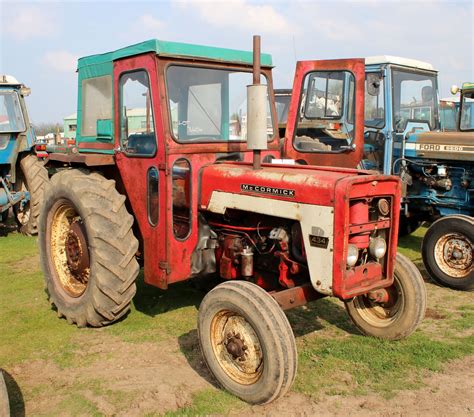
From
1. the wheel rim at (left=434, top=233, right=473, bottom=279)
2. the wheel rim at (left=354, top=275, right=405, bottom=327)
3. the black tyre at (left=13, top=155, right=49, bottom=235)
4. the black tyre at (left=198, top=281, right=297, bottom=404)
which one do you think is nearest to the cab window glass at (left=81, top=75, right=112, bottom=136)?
the black tyre at (left=198, top=281, right=297, bottom=404)

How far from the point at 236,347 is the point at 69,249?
1966mm

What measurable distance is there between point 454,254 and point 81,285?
388 cm

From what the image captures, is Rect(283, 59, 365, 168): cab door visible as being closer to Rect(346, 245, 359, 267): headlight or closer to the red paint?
the red paint

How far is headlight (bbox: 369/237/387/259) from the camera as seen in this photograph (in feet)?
11.3

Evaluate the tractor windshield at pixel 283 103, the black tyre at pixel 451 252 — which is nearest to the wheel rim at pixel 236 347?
the black tyre at pixel 451 252

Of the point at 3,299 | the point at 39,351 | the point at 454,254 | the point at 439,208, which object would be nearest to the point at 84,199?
the point at 39,351

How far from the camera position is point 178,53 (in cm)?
384

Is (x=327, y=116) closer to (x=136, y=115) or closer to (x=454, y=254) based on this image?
(x=454, y=254)

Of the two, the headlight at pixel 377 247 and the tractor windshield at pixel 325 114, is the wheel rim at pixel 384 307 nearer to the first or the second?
the headlight at pixel 377 247

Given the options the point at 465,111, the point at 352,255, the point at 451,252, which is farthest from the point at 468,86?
the point at 352,255

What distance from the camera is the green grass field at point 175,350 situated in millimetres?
3268

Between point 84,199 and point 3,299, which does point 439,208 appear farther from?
point 3,299

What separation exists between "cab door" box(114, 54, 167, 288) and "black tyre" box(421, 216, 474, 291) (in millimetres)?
3235

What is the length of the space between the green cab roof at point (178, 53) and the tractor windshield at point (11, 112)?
413 centimetres
